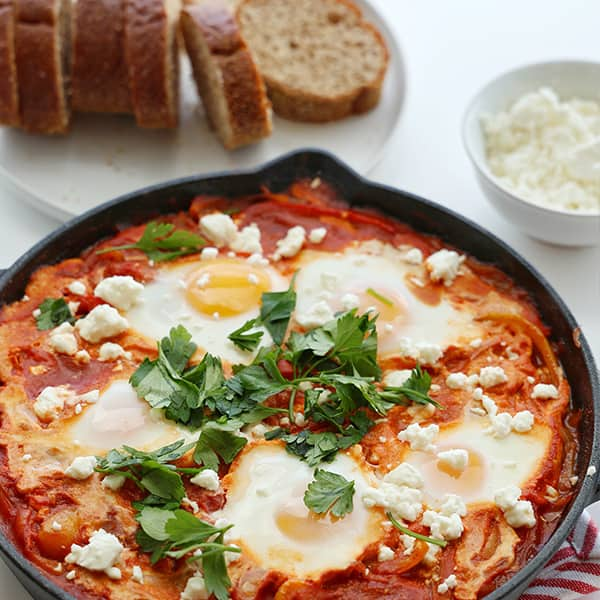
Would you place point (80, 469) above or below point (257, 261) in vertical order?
below

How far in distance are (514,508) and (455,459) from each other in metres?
0.23

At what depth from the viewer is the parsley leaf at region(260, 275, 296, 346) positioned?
11.1ft

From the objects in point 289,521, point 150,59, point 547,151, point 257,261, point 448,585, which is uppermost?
point 150,59

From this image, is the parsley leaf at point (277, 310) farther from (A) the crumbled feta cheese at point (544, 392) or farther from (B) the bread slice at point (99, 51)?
(B) the bread slice at point (99, 51)

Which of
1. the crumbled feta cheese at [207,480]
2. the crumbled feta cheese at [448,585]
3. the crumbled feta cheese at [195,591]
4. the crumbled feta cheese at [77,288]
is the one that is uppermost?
the crumbled feta cheese at [77,288]

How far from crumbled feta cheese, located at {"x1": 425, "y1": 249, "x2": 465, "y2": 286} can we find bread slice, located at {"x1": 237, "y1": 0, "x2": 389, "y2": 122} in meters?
1.47

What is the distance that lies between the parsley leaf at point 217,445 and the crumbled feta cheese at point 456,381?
750mm

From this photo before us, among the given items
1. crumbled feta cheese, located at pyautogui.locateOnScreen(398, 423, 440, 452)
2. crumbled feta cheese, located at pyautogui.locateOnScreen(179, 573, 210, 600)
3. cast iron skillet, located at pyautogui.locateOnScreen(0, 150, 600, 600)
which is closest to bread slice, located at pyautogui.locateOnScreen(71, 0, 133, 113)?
cast iron skillet, located at pyautogui.locateOnScreen(0, 150, 600, 600)

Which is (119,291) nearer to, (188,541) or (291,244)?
(291,244)

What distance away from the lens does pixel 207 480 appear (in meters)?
2.88

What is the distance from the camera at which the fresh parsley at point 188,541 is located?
265 centimetres

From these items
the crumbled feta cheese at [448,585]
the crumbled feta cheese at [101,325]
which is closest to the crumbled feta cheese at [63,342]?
the crumbled feta cheese at [101,325]

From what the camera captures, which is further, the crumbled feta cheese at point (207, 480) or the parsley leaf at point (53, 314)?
the parsley leaf at point (53, 314)

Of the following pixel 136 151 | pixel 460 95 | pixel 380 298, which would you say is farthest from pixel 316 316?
pixel 460 95
